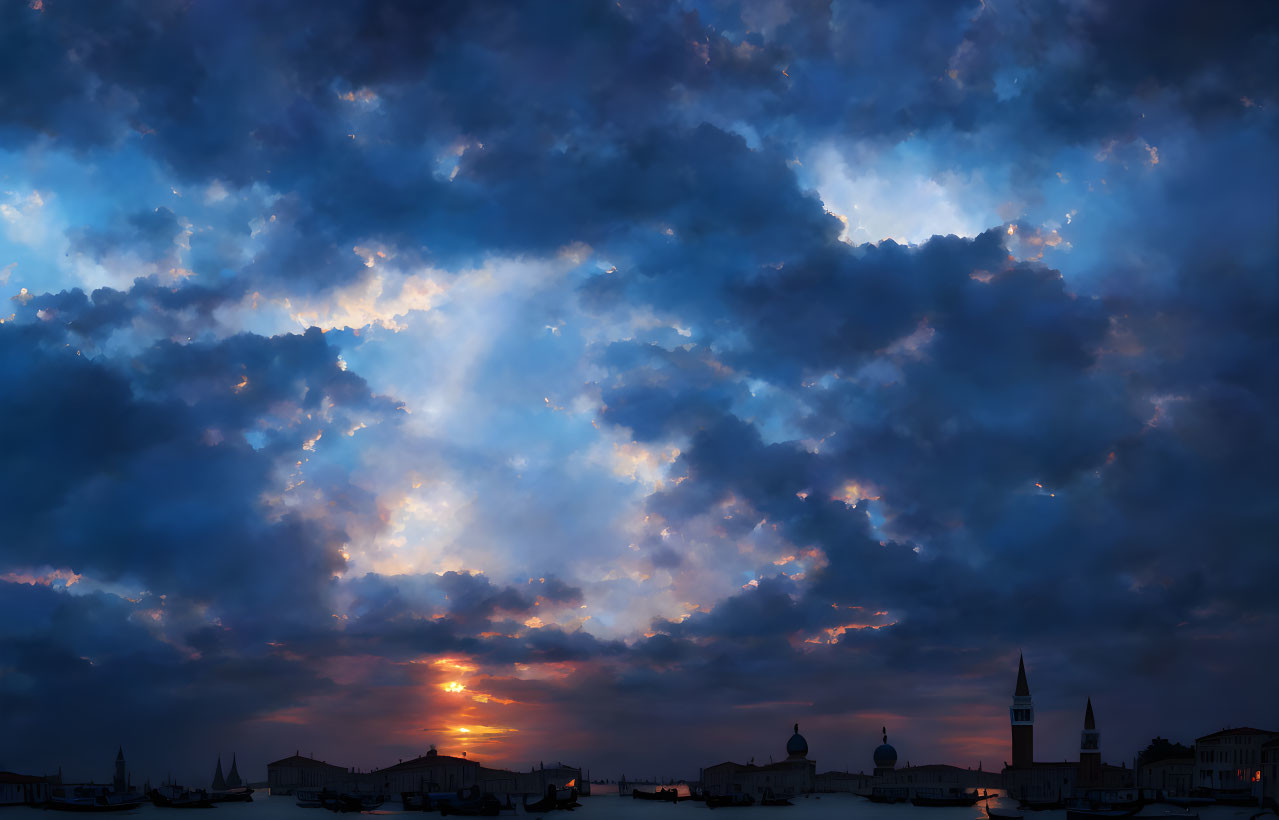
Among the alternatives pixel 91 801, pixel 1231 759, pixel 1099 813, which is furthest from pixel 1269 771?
pixel 91 801

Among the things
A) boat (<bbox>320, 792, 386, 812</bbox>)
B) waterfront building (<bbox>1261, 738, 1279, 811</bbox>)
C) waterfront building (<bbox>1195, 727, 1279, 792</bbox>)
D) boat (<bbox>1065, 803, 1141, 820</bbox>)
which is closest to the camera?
boat (<bbox>1065, 803, 1141, 820</bbox>)

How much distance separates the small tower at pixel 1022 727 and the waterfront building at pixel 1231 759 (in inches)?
1049

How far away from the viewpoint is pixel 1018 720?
194m

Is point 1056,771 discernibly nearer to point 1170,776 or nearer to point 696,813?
point 1170,776

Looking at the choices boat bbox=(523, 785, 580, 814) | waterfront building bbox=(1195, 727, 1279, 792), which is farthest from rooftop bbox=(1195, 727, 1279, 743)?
boat bbox=(523, 785, 580, 814)

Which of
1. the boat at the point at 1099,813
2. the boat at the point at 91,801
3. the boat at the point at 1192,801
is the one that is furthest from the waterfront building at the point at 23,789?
the boat at the point at 1192,801

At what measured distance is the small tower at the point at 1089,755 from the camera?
185 metres

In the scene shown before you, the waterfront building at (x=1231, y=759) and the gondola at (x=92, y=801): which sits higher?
the waterfront building at (x=1231, y=759)

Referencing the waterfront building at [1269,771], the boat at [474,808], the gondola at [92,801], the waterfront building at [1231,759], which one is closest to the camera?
the waterfront building at [1269,771]

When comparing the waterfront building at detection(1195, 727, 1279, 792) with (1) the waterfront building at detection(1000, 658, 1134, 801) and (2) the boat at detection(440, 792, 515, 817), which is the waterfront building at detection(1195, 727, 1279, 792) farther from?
(2) the boat at detection(440, 792, 515, 817)

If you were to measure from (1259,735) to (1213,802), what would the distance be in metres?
12.1

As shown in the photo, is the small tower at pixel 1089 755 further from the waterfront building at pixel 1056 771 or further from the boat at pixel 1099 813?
the boat at pixel 1099 813

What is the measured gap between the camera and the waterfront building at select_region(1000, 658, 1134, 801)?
185m

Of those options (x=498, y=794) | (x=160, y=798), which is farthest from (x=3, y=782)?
(x=498, y=794)
